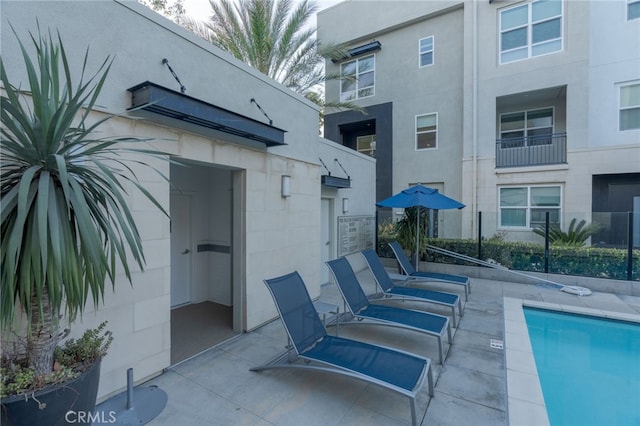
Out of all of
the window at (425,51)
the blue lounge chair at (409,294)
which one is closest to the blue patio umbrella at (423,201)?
the blue lounge chair at (409,294)

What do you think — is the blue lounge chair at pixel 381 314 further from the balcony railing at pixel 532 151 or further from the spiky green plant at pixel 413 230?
the balcony railing at pixel 532 151

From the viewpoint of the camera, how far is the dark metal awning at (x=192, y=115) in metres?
3.30

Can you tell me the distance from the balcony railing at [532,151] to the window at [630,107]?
156 centimetres

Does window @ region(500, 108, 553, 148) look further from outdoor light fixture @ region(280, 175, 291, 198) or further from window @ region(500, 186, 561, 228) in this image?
outdoor light fixture @ region(280, 175, 291, 198)

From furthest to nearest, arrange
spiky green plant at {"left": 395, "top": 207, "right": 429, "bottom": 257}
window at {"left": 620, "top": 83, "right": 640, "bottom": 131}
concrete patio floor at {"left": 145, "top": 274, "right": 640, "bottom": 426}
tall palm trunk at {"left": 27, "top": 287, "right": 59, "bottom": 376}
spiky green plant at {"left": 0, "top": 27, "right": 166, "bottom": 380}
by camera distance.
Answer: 1. window at {"left": 620, "top": 83, "right": 640, "bottom": 131}
2. spiky green plant at {"left": 395, "top": 207, "right": 429, "bottom": 257}
3. concrete patio floor at {"left": 145, "top": 274, "right": 640, "bottom": 426}
4. tall palm trunk at {"left": 27, "top": 287, "right": 59, "bottom": 376}
5. spiky green plant at {"left": 0, "top": 27, "right": 166, "bottom": 380}

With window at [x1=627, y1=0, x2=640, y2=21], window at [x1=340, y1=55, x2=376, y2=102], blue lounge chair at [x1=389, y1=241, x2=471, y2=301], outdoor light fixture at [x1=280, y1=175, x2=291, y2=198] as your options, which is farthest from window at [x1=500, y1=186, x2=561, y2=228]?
outdoor light fixture at [x1=280, y1=175, x2=291, y2=198]

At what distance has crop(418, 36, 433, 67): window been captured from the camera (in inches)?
503

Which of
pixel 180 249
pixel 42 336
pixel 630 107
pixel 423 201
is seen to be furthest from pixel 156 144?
pixel 630 107

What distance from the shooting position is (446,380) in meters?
3.63

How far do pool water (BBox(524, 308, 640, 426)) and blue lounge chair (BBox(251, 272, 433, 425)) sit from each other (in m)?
1.63

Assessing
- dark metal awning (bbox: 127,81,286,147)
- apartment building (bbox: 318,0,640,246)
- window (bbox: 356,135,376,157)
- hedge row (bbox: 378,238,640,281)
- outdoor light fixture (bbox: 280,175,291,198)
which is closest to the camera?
dark metal awning (bbox: 127,81,286,147)

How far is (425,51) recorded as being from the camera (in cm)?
1287

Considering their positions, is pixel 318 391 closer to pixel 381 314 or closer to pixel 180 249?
pixel 381 314

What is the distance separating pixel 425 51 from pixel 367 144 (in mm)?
4649
